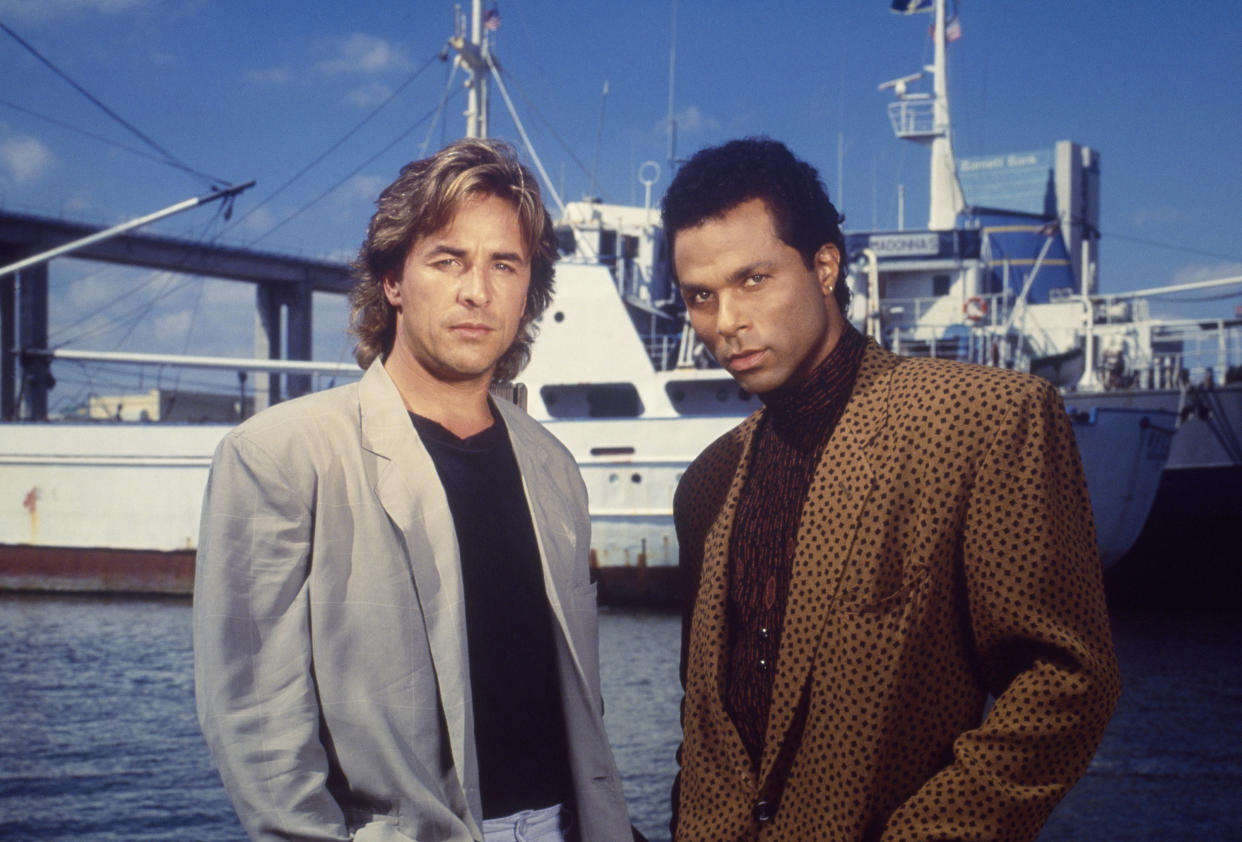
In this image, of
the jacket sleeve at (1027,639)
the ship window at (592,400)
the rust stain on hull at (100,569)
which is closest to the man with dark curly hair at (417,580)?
the jacket sleeve at (1027,639)

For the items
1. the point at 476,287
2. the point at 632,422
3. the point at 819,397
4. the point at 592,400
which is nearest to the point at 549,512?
the point at 476,287

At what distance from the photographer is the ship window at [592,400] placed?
16.6m

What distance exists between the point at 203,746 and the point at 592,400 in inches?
364

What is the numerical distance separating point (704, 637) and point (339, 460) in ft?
2.66

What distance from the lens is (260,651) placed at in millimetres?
1817

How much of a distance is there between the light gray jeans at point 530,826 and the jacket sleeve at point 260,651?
0.32 metres

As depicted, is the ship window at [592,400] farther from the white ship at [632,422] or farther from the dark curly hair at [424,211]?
the dark curly hair at [424,211]

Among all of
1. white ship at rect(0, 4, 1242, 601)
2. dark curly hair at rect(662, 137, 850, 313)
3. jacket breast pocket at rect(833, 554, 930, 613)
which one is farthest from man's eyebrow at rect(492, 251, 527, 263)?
white ship at rect(0, 4, 1242, 601)

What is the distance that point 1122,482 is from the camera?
1502cm

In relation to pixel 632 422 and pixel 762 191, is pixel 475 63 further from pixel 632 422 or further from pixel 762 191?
pixel 762 191

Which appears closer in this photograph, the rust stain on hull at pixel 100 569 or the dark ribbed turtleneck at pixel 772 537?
the dark ribbed turtleneck at pixel 772 537

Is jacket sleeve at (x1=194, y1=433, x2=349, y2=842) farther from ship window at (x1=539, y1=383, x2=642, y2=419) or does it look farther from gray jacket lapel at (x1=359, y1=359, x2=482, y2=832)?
ship window at (x1=539, y1=383, x2=642, y2=419)

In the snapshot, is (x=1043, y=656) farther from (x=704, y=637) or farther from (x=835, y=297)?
(x=835, y=297)

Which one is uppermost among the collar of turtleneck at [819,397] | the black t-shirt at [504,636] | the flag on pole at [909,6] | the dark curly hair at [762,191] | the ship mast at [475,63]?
the flag on pole at [909,6]
